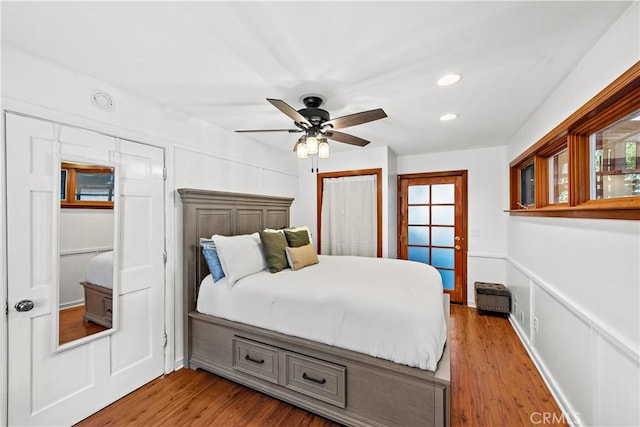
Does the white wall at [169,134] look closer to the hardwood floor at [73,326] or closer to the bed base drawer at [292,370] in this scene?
the hardwood floor at [73,326]

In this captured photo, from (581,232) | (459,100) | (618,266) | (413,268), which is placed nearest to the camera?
(618,266)

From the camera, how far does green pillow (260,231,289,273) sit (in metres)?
2.68

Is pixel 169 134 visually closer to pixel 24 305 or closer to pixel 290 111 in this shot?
pixel 290 111

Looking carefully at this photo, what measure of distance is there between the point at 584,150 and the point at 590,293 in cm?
99

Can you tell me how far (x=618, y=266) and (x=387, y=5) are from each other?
5.76 ft

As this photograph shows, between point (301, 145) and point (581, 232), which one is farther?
point (301, 145)

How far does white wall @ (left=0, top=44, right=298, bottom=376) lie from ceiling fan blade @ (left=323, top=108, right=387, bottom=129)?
147 centimetres

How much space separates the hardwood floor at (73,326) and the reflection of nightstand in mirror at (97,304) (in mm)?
33

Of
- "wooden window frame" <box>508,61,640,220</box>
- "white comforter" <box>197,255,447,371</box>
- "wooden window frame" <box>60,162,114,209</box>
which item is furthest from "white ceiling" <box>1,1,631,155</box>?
"white comforter" <box>197,255,447,371</box>

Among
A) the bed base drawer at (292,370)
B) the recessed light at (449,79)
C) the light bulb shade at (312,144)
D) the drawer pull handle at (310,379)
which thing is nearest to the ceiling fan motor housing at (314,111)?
the light bulb shade at (312,144)

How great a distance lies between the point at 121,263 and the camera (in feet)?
7.13

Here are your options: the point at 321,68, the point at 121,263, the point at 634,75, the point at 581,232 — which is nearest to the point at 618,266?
the point at 581,232

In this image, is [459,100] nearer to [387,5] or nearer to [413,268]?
[387,5]

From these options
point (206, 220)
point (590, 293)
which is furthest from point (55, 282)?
point (590, 293)
